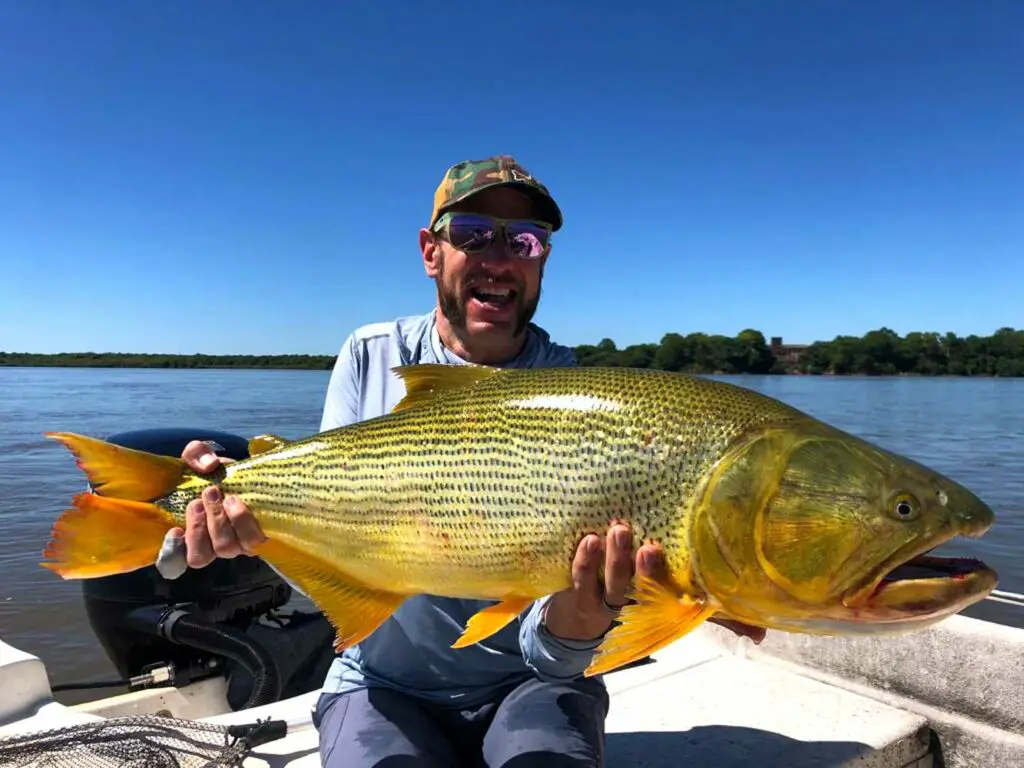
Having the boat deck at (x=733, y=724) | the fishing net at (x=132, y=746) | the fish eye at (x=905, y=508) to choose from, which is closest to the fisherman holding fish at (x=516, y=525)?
the fish eye at (x=905, y=508)

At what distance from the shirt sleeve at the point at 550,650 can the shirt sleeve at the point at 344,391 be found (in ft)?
4.52

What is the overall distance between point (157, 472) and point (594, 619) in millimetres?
1876

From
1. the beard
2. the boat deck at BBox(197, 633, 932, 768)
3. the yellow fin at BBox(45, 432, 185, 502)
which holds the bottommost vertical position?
the boat deck at BBox(197, 633, 932, 768)

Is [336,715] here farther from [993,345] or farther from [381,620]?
[993,345]

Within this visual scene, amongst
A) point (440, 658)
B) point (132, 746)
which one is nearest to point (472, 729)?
point (440, 658)

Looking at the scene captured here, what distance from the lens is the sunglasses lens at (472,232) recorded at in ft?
12.4

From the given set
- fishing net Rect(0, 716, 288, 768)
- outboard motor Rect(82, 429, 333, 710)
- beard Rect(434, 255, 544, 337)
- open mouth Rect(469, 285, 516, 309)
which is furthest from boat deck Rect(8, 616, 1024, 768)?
open mouth Rect(469, 285, 516, 309)

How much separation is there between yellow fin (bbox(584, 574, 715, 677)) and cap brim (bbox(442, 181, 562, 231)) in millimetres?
2128

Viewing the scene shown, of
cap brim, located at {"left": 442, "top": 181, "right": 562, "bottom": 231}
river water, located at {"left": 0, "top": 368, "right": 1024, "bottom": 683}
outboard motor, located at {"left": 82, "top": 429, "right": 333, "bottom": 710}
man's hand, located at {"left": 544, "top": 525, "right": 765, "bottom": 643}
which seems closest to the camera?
man's hand, located at {"left": 544, "top": 525, "right": 765, "bottom": 643}

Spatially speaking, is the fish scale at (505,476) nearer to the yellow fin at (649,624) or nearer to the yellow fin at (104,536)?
the yellow fin at (649,624)

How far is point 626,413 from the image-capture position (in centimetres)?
261

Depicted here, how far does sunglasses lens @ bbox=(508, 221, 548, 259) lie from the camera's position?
3.81 metres

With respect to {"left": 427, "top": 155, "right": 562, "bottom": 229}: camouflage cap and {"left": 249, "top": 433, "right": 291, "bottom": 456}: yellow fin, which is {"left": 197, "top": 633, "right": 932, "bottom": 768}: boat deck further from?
{"left": 427, "top": 155, "right": 562, "bottom": 229}: camouflage cap

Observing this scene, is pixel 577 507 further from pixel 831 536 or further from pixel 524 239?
Result: pixel 524 239
